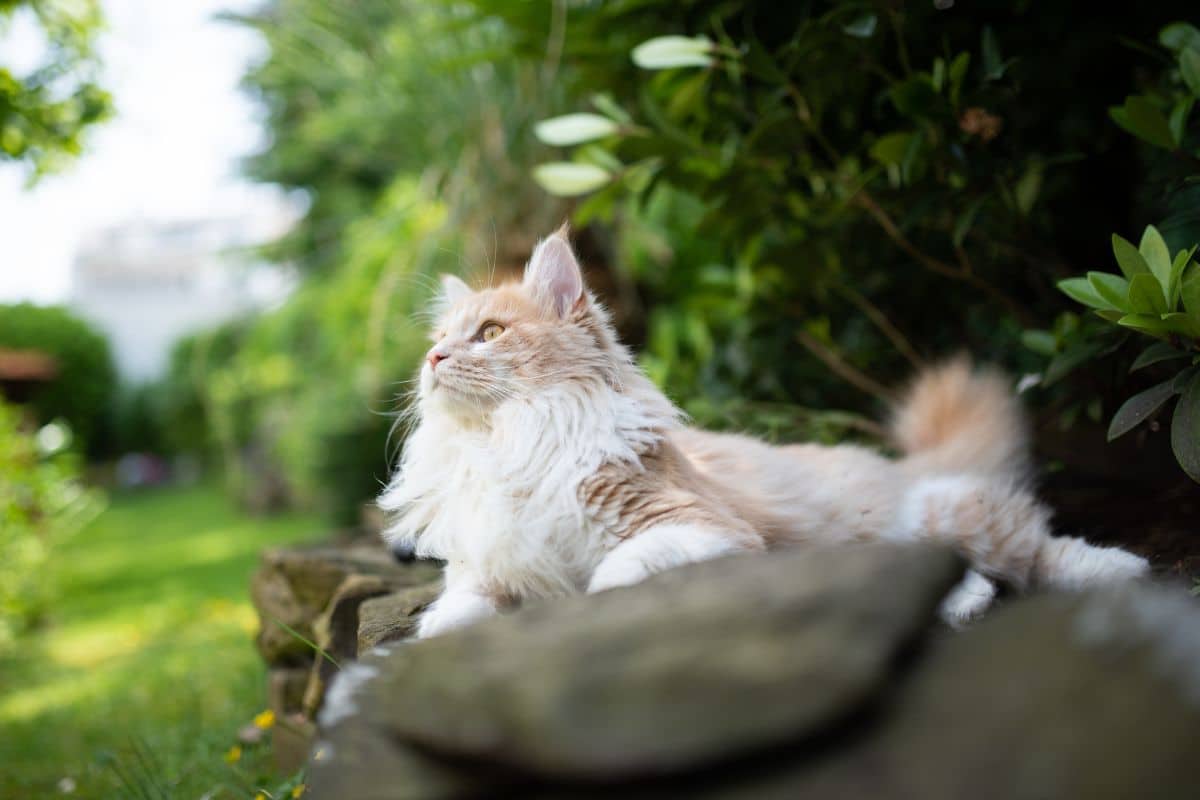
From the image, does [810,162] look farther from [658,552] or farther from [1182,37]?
[658,552]

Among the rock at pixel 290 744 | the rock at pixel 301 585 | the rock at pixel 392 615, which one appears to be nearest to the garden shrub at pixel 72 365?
the rock at pixel 301 585

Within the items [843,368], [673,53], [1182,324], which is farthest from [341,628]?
[1182,324]

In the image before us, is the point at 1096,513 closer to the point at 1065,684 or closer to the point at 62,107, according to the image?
the point at 1065,684

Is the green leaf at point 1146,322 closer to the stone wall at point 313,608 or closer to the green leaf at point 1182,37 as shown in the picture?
the green leaf at point 1182,37

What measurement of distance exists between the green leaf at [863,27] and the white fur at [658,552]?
111cm

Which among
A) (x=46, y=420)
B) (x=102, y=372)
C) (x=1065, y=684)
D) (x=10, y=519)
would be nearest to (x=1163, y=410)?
(x=1065, y=684)

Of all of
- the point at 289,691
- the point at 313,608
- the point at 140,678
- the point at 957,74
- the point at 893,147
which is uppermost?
the point at 957,74

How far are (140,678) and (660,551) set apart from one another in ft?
10.0

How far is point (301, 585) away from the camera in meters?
2.29

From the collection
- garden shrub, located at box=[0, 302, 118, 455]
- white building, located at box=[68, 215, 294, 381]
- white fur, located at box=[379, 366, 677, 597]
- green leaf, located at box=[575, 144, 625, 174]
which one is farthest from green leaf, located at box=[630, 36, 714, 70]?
garden shrub, located at box=[0, 302, 118, 455]

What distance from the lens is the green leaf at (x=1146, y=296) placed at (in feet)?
4.02

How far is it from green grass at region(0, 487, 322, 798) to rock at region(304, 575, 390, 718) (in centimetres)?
24

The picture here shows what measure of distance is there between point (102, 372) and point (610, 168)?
512 inches

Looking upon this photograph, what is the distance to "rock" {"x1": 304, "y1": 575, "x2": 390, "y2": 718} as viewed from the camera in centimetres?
187
